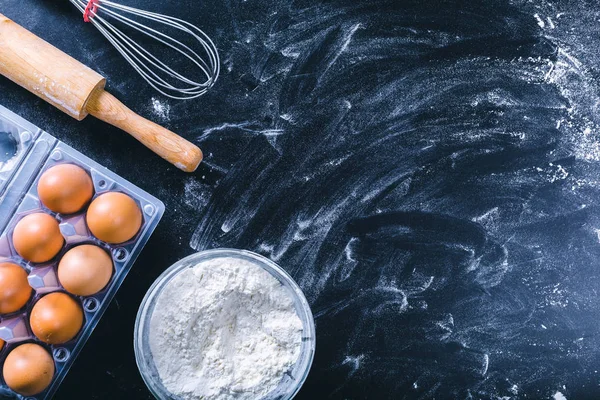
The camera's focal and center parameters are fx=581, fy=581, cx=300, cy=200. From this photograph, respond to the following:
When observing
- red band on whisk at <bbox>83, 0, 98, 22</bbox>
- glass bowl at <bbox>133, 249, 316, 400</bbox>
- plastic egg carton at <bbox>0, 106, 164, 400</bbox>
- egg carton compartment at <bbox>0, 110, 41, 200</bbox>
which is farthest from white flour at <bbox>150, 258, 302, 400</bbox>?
red band on whisk at <bbox>83, 0, 98, 22</bbox>

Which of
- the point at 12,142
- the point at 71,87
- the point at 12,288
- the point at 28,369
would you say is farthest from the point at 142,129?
the point at 28,369

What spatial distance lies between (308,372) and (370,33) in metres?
0.83

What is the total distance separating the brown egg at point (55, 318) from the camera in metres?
1.19

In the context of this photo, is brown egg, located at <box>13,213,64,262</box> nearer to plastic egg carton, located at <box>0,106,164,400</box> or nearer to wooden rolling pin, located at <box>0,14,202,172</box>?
plastic egg carton, located at <box>0,106,164,400</box>

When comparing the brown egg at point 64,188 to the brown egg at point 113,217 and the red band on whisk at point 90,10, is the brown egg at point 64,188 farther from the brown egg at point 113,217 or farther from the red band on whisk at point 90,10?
the red band on whisk at point 90,10

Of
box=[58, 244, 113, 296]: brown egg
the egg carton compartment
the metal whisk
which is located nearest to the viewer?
box=[58, 244, 113, 296]: brown egg

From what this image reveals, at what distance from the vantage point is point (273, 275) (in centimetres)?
130

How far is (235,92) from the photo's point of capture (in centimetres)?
141

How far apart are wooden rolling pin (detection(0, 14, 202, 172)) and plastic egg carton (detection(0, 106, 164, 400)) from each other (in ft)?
0.30

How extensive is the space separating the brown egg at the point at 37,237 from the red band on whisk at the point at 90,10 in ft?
1.57

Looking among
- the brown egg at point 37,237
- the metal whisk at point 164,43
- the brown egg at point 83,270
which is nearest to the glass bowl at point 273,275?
the brown egg at point 83,270

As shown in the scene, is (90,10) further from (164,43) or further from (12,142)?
(12,142)

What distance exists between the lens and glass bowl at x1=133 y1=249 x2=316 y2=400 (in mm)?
1253

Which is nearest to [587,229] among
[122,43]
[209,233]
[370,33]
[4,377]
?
[370,33]
